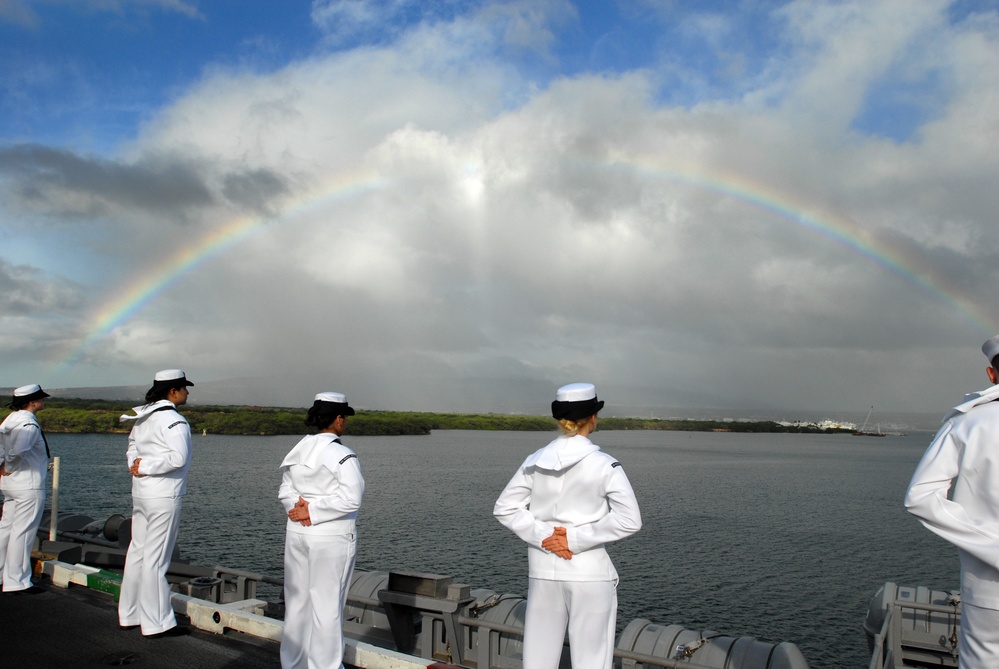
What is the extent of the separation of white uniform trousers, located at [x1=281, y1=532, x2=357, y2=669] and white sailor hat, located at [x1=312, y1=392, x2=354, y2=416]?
3.17ft

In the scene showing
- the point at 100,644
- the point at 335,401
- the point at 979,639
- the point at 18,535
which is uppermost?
the point at 335,401

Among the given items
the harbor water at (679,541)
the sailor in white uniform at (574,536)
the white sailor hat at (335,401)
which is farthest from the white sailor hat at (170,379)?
the harbor water at (679,541)

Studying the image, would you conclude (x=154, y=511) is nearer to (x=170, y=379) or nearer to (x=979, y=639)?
(x=170, y=379)

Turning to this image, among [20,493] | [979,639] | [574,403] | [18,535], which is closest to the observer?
[979,639]

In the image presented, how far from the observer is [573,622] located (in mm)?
4070

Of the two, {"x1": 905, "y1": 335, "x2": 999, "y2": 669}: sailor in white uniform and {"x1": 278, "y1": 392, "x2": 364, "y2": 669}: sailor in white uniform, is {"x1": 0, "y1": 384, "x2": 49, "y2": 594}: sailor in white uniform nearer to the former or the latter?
{"x1": 278, "y1": 392, "x2": 364, "y2": 669}: sailor in white uniform

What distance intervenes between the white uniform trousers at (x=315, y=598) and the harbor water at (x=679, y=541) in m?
16.0

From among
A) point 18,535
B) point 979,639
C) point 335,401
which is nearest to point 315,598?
point 335,401

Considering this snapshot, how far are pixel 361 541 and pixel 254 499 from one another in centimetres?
1589

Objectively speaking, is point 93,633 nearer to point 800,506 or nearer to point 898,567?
point 898,567

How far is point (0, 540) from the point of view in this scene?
8.12 metres

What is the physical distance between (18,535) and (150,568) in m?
2.76

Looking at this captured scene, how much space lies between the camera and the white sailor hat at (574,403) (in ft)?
14.2

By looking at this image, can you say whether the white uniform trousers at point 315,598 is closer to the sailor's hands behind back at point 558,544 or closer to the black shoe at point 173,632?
the black shoe at point 173,632
